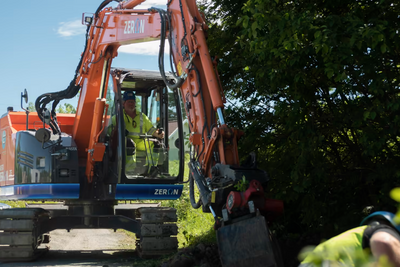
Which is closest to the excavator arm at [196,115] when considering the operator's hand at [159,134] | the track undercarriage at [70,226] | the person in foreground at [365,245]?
the track undercarriage at [70,226]

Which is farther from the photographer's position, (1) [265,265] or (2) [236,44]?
(2) [236,44]

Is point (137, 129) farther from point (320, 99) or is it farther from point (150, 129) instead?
point (320, 99)

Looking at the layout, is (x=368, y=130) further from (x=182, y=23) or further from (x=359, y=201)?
(x=182, y=23)

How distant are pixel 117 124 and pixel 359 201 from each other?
4.21 meters

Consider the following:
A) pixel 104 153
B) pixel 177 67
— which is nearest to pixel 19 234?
pixel 104 153

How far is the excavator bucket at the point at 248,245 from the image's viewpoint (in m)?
5.34

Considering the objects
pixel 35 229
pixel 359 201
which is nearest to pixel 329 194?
pixel 359 201

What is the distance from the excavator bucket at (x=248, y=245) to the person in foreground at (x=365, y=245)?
8.26ft

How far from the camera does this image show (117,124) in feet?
30.8

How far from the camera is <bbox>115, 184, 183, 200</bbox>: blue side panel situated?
A: 30.9 ft

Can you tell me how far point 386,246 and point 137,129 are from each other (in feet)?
24.5

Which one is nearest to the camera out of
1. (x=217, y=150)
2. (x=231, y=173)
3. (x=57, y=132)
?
(x=231, y=173)

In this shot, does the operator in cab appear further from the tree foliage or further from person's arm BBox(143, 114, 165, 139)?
the tree foliage

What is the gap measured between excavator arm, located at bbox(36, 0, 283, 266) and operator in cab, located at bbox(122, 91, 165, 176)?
1.43 ft
